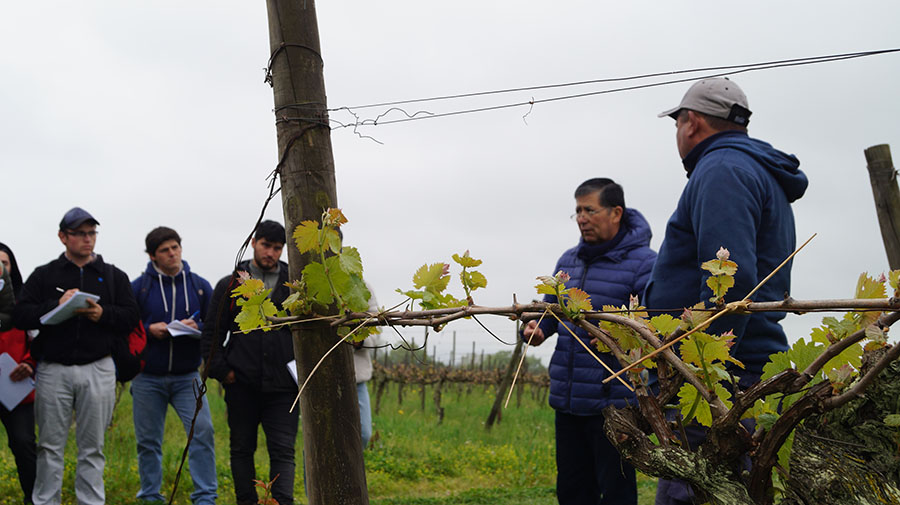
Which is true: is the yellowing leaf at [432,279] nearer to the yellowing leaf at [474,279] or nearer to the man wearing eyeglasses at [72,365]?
the yellowing leaf at [474,279]

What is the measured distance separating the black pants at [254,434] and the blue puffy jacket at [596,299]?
5.76 feet

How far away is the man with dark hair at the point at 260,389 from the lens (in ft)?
14.4

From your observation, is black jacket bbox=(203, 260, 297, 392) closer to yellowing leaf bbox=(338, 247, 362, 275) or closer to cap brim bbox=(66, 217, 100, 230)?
cap brim bbox=(66, 217, 100, 230)

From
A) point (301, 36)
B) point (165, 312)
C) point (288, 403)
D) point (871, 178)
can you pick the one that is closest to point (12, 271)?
point (165, 312)

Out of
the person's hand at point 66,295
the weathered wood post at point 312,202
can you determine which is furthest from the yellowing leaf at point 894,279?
the person's hand at point 66,295

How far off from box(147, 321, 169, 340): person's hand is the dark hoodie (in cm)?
368

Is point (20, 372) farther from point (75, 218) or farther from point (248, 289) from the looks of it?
point (248, 289)

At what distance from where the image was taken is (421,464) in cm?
771

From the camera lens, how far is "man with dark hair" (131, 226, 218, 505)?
504 centimetres

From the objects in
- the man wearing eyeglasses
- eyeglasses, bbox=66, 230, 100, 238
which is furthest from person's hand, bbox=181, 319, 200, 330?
eyeglasses, bbox=66, 230, 100, 238

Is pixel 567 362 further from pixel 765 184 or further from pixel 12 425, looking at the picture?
pixel 12 425

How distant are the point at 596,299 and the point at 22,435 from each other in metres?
4.03

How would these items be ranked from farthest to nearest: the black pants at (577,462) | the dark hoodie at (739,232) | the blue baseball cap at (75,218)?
the blue baseball cap at (75,218) < the black pants at (577,462) < the dark hoodie at (739,232)

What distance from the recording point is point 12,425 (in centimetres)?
486
